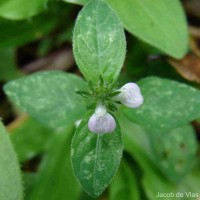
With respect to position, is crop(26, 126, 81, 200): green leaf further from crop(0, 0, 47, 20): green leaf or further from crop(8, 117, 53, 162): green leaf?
crop(0, 0, 47, 20): green leaf

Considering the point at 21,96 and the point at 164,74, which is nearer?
the point at 21,96

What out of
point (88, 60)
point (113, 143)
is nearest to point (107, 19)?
point (88, 60)

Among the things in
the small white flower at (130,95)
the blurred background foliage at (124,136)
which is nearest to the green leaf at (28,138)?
the blurred background foliage at (124,136)

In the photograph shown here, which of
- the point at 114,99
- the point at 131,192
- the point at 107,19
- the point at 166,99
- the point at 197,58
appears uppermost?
the point at 107,19

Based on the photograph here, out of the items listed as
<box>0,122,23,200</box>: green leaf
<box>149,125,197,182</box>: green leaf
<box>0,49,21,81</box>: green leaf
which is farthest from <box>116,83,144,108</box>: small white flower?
<box>0,49,21,81</box>: green leaf

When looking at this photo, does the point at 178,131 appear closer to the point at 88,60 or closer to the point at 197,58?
the point at 197,58

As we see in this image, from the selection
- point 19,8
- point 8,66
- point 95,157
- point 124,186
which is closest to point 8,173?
point 95,157

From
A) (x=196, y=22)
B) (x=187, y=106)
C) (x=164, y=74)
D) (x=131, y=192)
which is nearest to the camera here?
(x=187, y=106)

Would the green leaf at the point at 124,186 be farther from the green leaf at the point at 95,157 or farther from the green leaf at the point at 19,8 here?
the green leaf at the point at 19,8
